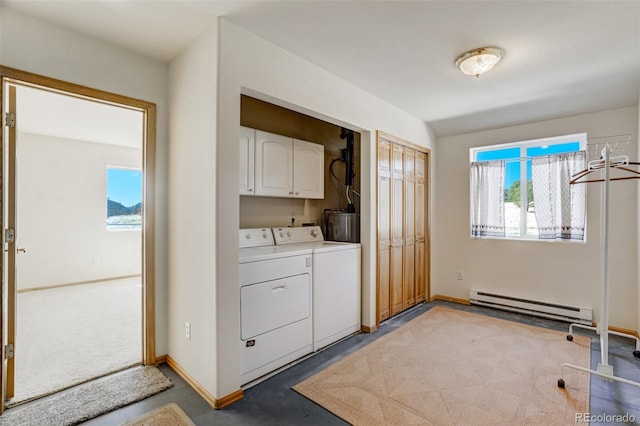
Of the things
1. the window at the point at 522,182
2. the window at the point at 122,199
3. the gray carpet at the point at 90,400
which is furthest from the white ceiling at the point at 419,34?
the window at the point at 122,199

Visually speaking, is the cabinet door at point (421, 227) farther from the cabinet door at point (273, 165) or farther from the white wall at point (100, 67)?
the white wall at point (100, 67)

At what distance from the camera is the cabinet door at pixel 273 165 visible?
2.89m

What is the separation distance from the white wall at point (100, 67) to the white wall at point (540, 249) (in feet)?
12.0

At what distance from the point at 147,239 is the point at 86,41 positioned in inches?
58.9

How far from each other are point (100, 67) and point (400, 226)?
10.9 ft

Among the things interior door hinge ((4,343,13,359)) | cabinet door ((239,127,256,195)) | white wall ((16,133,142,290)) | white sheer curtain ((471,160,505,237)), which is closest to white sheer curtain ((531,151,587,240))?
white sheer curtain ((471,160,505,237))

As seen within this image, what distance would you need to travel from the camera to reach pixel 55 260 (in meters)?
5.14

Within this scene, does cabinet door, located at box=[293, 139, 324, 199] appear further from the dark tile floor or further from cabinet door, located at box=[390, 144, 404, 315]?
the dark tile floor

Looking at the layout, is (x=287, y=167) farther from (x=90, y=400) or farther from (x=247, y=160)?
(x=90, y=400)

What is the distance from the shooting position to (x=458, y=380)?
2314 mm

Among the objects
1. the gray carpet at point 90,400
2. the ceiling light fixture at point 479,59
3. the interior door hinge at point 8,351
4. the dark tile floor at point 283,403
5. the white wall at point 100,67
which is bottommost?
the dark tile floor at point 283,403

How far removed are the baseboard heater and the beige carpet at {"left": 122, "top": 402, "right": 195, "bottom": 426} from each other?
3.79 m

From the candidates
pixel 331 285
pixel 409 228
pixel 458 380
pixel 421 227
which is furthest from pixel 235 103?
pixel 421 227

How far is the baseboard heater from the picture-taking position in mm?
3492
